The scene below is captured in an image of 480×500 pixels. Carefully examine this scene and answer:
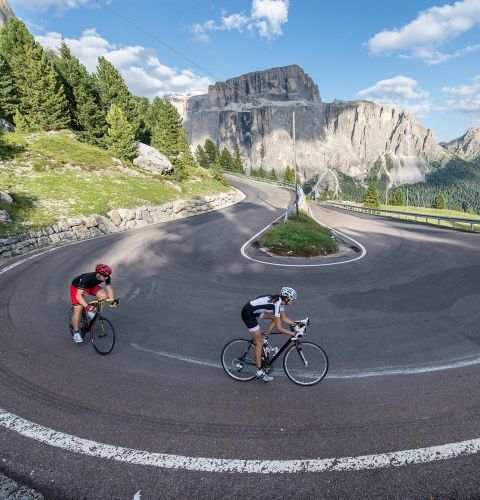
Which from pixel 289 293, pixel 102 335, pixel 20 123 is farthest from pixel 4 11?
pixel 289 293

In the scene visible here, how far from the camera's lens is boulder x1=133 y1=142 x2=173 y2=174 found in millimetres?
38438

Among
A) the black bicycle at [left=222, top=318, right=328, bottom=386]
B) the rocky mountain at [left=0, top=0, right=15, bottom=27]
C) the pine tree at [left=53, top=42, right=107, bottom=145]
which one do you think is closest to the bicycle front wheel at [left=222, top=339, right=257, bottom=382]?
the black bicycle at [left=222, top=318, right=328, bottom=386]

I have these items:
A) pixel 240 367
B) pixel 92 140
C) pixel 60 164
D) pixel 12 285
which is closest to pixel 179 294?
pixel 240 367

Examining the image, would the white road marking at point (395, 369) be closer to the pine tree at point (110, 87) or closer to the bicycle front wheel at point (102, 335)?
the bicycle front wheel at point (102, 335)

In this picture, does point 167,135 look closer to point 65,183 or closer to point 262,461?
point 65,183

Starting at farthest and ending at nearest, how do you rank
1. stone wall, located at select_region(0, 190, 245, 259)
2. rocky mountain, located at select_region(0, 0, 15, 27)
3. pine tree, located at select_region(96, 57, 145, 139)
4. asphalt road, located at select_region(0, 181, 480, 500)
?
rocky mountain, located at select_region(0, 0, 15, 27) < pine tree, located at select_region(96, 57, 145, 139) < stone wall, located at select_region(0, 190, 245, 259) < asphalt road, located at select_region(0, 181, 480, 500)

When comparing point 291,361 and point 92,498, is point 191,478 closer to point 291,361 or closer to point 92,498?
point 92,498

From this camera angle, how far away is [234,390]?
19.1 ft

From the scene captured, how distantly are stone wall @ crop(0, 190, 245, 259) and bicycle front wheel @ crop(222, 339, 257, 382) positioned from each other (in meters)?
13.0

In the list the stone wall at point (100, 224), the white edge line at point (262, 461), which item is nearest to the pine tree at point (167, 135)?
the stone wall at point (100, 224)

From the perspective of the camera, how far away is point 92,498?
146 inches

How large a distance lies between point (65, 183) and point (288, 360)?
2527 cm

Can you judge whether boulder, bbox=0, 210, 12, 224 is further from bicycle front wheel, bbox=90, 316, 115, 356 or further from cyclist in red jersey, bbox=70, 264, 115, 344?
bicycle front wheel, bbox=90, 316, 115, 356

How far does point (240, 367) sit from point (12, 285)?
29.7 feet
